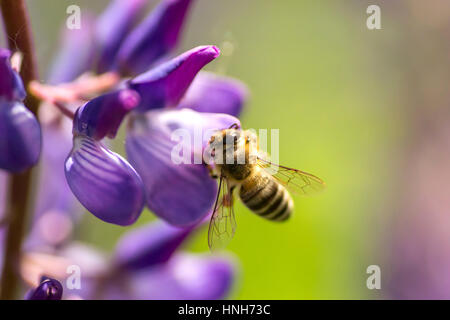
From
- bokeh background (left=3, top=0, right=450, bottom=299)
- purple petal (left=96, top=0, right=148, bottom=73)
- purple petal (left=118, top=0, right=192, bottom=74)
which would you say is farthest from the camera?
bokeh background (left=3, top=0, right=450, bottom=299)

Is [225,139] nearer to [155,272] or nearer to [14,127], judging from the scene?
[14,127]

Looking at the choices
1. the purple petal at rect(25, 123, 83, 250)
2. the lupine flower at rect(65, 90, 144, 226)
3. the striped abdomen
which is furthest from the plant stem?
the striped abdomen

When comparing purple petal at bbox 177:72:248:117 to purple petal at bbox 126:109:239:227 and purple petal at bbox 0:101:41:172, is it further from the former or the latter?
purple petal at bbox 0:101:41:172

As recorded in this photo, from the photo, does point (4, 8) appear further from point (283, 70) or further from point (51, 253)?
point (283, 70)

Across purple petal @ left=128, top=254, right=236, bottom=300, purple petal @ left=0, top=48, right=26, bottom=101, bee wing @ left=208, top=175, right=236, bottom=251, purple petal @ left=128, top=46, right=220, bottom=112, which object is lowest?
purple petal @ left=128, top=254, right=236, bottom=300

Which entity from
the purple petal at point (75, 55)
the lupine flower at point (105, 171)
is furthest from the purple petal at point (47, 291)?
the purple petal at point (75, 55)
